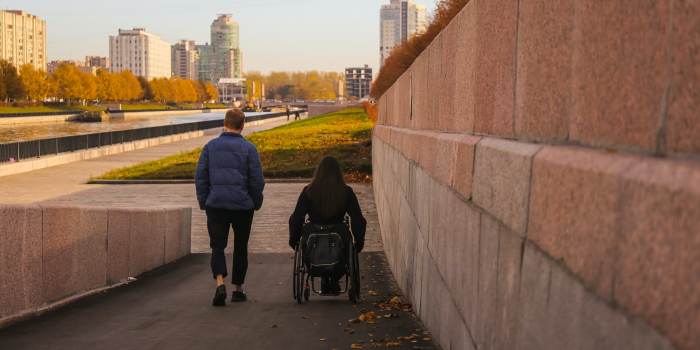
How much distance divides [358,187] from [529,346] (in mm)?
19206

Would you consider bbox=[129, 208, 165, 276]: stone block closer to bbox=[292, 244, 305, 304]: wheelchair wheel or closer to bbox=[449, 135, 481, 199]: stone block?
bbox=[292, 244, 305, 304]: wheelchair wheel

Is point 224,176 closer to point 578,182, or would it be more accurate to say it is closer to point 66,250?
point 66,250

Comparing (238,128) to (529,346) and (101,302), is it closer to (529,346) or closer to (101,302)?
(101,302)

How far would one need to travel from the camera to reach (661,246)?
130 cm

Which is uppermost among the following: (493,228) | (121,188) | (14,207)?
(493,228)

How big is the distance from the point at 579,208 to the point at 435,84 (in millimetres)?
4165

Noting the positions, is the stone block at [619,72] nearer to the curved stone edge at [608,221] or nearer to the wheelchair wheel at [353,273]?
the curved stone edge at [608,221]

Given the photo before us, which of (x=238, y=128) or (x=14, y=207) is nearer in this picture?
(x=14, y=207)

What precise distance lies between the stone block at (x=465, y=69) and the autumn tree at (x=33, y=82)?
115 m

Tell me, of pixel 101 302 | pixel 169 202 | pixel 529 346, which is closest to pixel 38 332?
pixel 101 302

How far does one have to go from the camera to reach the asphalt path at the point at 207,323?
5.11 metres

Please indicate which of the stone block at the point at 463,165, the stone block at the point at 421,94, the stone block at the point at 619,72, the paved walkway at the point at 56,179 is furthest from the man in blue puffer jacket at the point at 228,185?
the paved walkway at the point at 56,179

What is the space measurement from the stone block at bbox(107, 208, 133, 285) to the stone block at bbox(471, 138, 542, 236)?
5953 mm

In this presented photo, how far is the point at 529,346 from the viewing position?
2.14m
